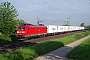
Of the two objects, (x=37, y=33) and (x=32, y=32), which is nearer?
(x=32, y=32)

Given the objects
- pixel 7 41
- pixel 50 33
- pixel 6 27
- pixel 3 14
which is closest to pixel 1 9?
pixel 3 14

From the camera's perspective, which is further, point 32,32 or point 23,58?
point 32,32

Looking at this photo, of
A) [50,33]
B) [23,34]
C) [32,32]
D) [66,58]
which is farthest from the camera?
[50,33]

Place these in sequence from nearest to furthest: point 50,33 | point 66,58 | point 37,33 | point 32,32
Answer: point 66,58
point 32,32
point 37,33
point 50,33

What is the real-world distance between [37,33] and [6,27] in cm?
1215

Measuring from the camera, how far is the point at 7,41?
33.0 m

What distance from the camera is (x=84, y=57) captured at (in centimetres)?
1460

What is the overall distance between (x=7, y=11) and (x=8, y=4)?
1106 millimetres

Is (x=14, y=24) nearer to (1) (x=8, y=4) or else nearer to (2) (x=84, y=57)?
(1) (x=8, y=4)

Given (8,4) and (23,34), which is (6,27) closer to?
(8,4)

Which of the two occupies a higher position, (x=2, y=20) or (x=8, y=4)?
(x=8, y=4)

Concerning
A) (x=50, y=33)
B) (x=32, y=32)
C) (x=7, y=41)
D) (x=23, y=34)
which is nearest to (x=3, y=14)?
(x=7, y=41)

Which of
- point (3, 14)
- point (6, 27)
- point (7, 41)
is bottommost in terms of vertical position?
point (7, 41)

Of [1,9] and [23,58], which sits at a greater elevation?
[1,9]
